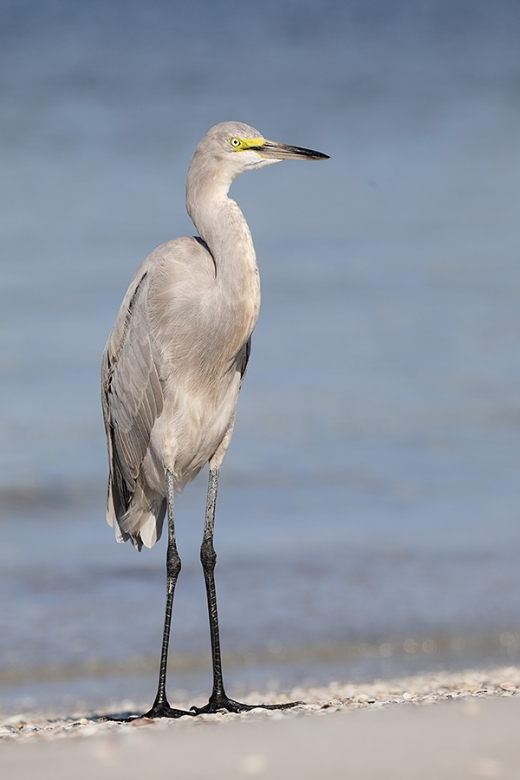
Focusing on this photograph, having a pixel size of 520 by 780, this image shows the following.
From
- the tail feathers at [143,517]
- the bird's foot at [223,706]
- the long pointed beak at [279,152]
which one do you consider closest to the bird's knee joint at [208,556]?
the tail feathers at [143,517]

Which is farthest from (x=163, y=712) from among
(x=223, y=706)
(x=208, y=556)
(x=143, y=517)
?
(x=143, y=517)

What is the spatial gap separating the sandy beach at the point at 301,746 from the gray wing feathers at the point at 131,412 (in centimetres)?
190

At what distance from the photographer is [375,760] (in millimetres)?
3328

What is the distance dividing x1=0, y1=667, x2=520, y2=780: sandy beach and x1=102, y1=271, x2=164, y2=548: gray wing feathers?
74.6 inches

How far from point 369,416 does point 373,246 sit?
837cm

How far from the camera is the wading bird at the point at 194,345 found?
5.34 m

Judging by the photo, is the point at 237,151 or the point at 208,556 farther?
the point at 208,556

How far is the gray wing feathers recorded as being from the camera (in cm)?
571

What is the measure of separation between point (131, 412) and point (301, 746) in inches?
106

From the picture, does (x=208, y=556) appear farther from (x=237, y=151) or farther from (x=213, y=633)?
(x=237, y=151)

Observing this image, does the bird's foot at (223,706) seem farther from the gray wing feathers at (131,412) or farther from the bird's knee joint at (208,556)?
the gray wing feathers at (131,412)

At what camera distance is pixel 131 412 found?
5.89 metres

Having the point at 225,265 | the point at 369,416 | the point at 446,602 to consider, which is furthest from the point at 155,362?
the point at 369,416

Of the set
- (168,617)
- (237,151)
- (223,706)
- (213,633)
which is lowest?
(223,706)
